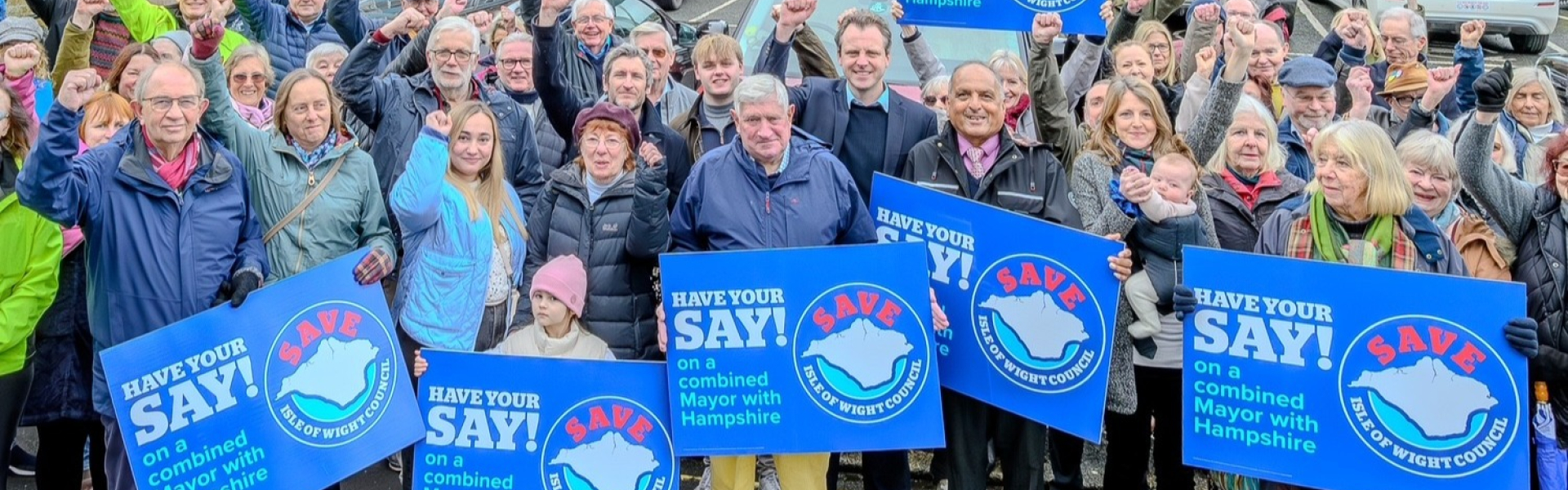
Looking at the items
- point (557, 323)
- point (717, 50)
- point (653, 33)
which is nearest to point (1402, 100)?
point (717, 50)

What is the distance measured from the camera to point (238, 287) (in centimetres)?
495

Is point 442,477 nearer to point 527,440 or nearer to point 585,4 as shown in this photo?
point 527,440

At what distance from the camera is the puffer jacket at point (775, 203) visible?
5.25 meters

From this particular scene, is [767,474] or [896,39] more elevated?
[896,39]

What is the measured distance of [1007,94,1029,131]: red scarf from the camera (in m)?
6.54

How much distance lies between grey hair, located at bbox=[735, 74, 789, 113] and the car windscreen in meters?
3.58

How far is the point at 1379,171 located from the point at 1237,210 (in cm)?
71

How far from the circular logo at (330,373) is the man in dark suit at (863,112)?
1818 millimetres

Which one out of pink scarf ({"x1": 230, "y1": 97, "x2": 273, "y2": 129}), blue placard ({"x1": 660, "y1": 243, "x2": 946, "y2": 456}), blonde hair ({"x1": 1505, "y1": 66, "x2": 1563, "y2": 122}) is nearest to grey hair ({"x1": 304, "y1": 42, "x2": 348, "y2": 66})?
pink scarf ({"x1": 230, "y1": 97, "x2": 273, "y2": 129})

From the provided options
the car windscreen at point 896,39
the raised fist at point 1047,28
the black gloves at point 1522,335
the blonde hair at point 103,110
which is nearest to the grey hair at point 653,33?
the car windscreen at point 896,39

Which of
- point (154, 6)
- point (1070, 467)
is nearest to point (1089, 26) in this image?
point (1070, 467)

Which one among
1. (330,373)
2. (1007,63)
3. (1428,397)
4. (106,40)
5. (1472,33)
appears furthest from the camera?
(106,40)

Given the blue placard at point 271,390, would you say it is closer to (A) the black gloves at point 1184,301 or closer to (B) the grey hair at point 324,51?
(B) the grey hair at point 324,51

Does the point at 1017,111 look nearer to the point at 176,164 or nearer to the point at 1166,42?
the point at 1166,42
